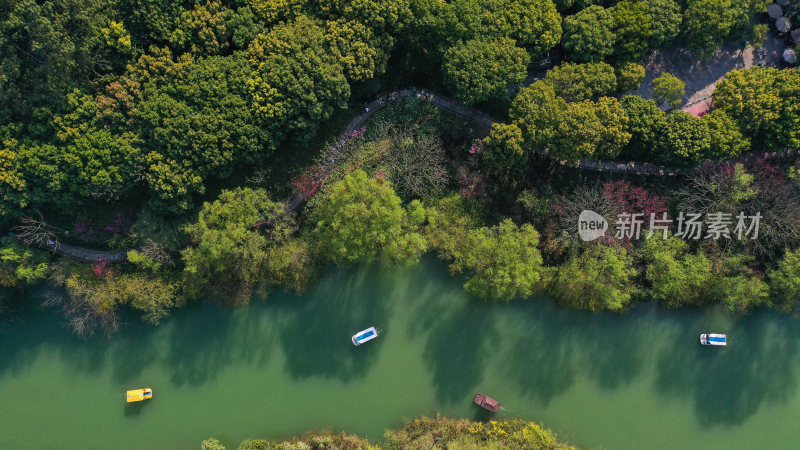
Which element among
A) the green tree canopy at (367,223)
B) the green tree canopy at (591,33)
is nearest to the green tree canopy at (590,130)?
the green tree canopy at (591,33)

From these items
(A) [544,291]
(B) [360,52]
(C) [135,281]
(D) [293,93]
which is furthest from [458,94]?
(C) [135,281]

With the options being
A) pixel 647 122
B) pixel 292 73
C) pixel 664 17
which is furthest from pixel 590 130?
pixel 292 73

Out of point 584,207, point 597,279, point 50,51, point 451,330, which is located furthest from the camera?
point 451,330

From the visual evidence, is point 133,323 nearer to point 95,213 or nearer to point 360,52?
point 95,213

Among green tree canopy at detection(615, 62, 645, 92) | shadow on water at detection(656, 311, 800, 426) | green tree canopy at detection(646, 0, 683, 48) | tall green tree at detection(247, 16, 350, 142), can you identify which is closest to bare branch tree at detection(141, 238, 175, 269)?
tall green tree at detection(247, 16, 350, 142)

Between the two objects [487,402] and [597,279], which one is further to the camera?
[487,402]

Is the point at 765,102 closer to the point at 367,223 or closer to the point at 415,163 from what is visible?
the point at 415,163

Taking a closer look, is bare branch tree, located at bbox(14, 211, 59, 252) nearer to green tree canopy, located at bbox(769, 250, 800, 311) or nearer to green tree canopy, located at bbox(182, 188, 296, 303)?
green tree canopy, located at bbox(182, 188, 296, 303)
